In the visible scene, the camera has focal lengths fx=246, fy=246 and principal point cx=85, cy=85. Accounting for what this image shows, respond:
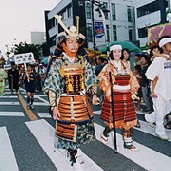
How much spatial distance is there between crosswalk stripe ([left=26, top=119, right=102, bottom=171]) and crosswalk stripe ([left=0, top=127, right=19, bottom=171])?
0.54 meters

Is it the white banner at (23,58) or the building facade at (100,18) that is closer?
→ the white banner at (23,58)

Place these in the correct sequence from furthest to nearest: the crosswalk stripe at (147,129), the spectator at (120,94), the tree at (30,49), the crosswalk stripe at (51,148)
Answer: the tree at (30,49)
the crosswalk stripe at (147,129)
the spectator at (120,94)
the crosswalk stripe at (51,148)

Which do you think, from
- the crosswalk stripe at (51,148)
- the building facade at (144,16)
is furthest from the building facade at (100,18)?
the crosswalk stripe at (51,148)

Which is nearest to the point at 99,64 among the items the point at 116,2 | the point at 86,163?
the point at 86,163

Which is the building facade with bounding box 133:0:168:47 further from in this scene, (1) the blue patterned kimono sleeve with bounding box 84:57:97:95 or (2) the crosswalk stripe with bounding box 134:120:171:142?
(1) the blue patterned kimono sleeve with bounding box 84:57:97:95

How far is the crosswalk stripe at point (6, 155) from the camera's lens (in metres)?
3.57

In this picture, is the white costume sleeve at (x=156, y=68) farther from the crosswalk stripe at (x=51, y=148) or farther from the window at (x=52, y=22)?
the window at (x=52, y=22)

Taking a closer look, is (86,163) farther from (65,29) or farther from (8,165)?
(65,29)

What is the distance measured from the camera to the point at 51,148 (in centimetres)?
424

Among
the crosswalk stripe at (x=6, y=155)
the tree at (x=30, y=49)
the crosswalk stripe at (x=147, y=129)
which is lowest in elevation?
the crosswalk stripe at (x=6, y=155)

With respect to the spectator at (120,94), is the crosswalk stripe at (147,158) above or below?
below

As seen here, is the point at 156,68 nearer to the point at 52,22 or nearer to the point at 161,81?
the point at 161,81

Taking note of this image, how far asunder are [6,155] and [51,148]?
742mm

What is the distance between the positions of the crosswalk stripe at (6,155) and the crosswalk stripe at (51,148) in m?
0.54
